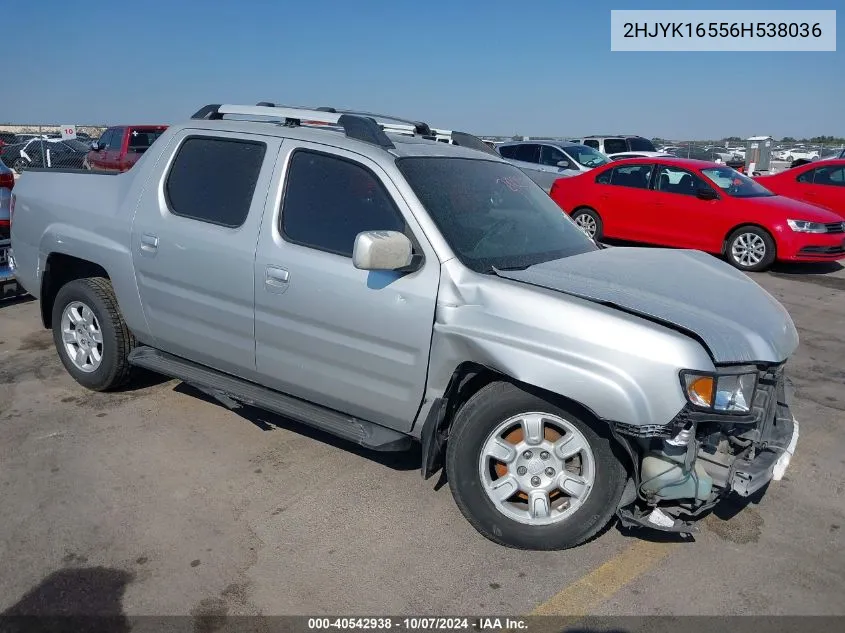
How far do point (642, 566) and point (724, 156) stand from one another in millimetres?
32815

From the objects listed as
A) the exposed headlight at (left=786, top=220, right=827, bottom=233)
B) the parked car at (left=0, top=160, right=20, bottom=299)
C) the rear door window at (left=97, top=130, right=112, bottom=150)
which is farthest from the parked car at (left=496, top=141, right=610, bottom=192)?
the rear door window at (left=97, top=130, right=112, bottom=150)

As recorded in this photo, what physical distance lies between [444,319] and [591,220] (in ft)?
30.5

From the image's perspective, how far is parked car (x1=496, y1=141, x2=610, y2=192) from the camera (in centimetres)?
1509

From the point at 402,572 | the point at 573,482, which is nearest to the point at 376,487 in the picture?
the point at 402,572

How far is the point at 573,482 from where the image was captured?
3.21 metres

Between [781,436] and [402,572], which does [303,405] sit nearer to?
[402,572]

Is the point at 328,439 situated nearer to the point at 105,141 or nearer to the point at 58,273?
the point at 58,273

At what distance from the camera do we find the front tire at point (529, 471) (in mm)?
3135

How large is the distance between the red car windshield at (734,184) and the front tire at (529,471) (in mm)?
8834

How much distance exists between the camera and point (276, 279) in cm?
377

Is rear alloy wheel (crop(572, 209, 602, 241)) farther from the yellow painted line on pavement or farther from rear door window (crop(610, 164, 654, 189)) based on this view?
the yellow painted line on pavement

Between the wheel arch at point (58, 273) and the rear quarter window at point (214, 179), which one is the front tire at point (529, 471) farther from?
the wheel arch at point (58, 273)

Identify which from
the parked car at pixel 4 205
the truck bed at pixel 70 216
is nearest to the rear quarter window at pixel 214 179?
the truck bed at pixel 70 216

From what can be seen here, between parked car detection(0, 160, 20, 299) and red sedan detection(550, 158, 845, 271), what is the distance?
675 centimetres
